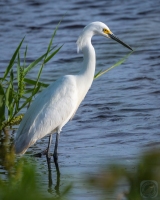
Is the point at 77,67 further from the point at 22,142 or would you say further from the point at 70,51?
the point at 22,142

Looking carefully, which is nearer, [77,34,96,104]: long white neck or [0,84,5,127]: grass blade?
[77,34,96,104]: long white neck

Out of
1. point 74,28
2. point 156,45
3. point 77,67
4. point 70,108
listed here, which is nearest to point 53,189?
point 70,108

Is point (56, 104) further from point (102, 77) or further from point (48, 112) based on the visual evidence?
point (102, 77)

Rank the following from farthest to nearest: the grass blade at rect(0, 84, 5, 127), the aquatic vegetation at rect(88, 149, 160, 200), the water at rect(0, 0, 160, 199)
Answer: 1. the grass blade at rect(0, 84, 5, 127)
2. the water at rect(0, 0, 160, 199)
3. the aquatic vegetation at rect(88, 149, 160, 200)

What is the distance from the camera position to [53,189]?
4203mm

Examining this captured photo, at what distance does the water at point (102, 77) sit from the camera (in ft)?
17.0

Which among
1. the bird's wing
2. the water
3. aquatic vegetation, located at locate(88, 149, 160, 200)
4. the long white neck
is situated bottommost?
the water

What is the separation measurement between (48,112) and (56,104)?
0.10 meters

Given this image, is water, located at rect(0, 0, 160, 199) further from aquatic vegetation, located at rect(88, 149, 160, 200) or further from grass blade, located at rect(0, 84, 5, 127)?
grass blade, located at rect(0, 84, 5, 127)

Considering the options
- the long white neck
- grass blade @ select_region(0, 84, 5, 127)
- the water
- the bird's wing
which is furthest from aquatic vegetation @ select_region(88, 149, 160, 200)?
grass blade @ select_region(0, 84, 5, 127)

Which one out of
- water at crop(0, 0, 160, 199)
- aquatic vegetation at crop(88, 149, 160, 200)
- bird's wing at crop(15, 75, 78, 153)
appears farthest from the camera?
water at crop(0, 0, 160, 199)

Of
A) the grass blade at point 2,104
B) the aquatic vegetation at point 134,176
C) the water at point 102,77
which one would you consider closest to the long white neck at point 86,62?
the water at point 102,77

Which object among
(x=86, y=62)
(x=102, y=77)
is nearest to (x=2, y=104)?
(x=86, y=62)

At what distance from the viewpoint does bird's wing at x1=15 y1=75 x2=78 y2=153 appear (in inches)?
188
